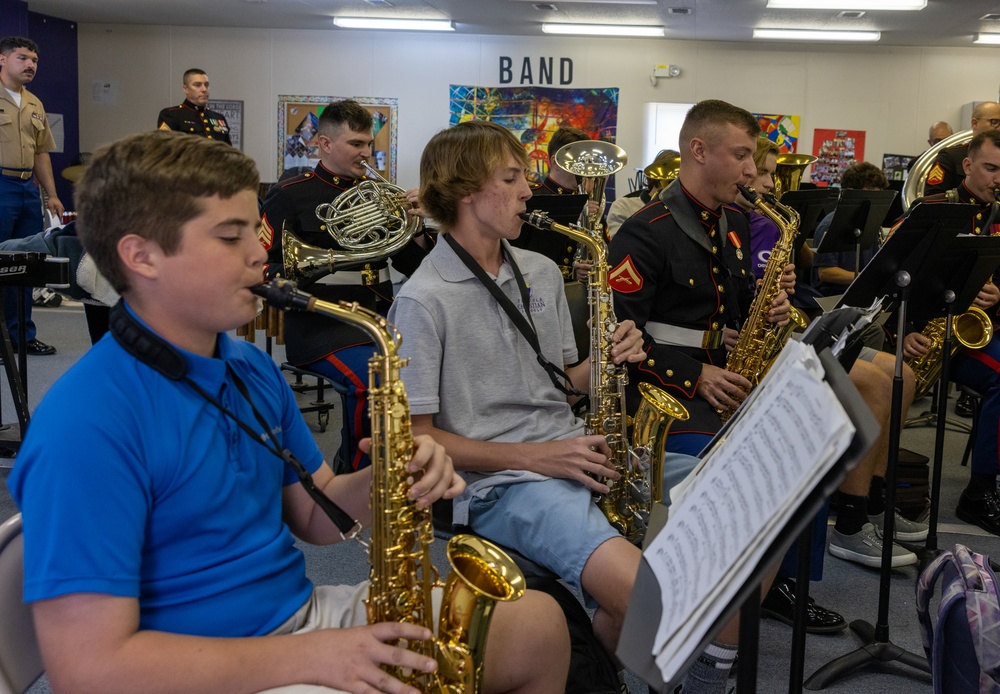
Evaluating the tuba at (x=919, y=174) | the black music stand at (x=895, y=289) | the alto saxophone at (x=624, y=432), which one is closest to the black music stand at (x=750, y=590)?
the alto saxophone at (x=624, y=432)

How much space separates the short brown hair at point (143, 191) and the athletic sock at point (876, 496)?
2.96 m

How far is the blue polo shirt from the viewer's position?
45.5 inches

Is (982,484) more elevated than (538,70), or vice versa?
(538,70)

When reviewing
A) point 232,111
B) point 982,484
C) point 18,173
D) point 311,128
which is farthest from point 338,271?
point 232,111

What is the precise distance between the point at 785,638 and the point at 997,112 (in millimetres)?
4734

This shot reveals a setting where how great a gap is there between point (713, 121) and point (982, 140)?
183 centimetres

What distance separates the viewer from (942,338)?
13.2 ft

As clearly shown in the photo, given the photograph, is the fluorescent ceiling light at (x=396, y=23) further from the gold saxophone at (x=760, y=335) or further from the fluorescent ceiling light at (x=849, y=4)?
the gold saxophone at (x=760, y=335)

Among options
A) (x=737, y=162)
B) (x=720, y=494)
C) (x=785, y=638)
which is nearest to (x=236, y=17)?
(x=737, y=162)

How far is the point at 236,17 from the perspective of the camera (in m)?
10.9

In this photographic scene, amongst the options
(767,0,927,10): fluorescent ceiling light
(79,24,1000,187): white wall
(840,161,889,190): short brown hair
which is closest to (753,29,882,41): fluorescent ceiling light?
(79,24,1000,187): white wall

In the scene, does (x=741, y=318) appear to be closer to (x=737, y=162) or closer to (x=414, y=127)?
(x=737, y=162)

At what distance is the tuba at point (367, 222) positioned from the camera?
3832mm

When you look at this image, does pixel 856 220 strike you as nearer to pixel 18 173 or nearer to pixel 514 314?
pixel 514 314
